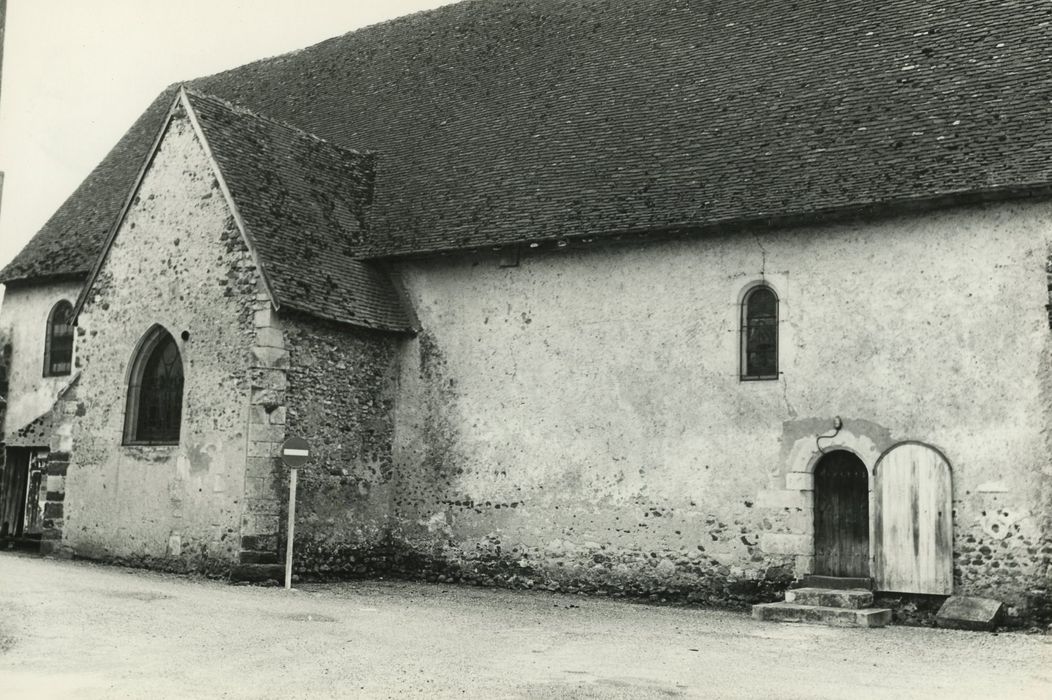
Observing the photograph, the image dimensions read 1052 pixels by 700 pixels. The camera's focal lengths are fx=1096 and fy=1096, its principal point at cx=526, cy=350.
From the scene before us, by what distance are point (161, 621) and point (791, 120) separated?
1041 centimetres

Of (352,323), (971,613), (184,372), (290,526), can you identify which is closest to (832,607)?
(971,613)

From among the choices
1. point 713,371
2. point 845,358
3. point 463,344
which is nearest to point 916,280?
point 845,358

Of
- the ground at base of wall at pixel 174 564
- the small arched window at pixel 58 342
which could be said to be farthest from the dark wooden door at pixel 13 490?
the ground at base of wall at pixel 174 564

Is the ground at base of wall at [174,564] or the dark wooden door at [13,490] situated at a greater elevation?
the dark wooden door at [13,490]

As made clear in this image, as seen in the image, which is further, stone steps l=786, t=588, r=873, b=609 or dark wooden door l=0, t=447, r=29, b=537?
dark wooden door l=0, t=447, r=29, b=537

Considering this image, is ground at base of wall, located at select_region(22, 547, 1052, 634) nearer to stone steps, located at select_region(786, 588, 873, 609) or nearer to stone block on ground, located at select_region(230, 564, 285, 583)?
stone block on ground, located at select_region(230, 564, 285, 583)

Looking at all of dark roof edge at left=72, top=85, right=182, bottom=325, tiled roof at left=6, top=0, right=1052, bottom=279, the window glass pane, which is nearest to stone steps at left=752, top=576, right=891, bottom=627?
tiled roof at left=6, top=0, right=1052, bottom=279

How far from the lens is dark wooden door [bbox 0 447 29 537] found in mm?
20938

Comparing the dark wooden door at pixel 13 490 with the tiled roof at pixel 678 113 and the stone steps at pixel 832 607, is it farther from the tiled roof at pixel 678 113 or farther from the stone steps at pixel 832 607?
the stone steps at pixel 832 607

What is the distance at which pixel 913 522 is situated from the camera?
43.7ft

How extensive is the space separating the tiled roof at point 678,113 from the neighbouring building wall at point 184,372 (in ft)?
9.28

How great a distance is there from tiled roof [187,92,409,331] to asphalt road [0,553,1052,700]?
4.56 m

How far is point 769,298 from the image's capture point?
14.8m

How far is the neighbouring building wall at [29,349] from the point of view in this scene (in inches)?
878
